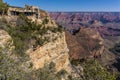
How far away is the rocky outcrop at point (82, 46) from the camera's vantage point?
294ft

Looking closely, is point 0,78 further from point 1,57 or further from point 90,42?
point 90,42

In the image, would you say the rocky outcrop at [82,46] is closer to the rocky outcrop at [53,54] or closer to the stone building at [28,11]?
the stone building at [28,11]

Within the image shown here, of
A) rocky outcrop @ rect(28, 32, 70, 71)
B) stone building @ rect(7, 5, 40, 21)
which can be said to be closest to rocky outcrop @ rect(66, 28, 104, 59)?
stone building @ rect(7, 5, 40, 21)

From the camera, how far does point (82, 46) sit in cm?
10569

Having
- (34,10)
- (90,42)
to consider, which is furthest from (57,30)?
(90,42)

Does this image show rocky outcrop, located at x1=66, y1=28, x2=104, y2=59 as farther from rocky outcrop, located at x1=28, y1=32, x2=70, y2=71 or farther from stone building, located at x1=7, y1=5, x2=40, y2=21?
rocky outcrop, located at x1=28, y1=32, x2=70, y2=71

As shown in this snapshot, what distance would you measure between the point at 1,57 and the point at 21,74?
2892mm

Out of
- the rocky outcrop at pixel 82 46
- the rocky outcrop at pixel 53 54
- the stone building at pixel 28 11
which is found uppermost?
the stone building at pixel 28 11

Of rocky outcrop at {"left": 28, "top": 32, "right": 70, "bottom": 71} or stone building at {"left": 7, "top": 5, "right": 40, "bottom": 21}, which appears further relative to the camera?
stone building at {"left": 7, "top": 5, "right": 40, "bottom": 21}

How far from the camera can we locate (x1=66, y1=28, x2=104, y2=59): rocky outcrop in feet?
294

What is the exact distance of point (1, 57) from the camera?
73.1 ft

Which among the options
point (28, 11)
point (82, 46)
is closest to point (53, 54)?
point (28, 11)

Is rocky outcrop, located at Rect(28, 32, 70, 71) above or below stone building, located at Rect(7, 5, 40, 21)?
below

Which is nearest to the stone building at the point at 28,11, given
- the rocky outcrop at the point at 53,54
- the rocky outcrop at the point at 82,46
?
the rocky outcrop at the point at 53,54
